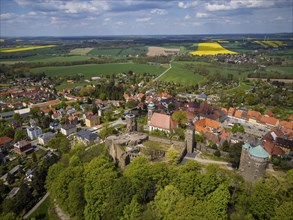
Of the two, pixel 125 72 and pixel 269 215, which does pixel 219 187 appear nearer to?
pixel 269 215

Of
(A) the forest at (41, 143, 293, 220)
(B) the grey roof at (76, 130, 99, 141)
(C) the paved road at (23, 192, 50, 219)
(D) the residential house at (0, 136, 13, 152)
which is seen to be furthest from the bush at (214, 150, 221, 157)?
(D) the residential house at (0, 136, 13, 152)

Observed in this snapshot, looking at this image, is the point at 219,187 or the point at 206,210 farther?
the point at 219,187

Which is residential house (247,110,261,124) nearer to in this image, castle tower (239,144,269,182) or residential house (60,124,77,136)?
castle tower (239,144,269,182)

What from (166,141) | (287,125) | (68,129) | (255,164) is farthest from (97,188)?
(287,125)

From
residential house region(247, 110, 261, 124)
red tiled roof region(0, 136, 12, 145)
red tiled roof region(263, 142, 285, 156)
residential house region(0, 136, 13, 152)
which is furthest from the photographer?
residential house region(247, 110, 261, 124)

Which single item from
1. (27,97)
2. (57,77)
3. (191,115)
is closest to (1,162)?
(191,115)

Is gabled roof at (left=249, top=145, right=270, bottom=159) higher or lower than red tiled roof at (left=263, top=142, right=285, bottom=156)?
higher
